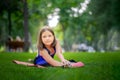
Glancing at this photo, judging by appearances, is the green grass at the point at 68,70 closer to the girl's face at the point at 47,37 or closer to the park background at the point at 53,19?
the park background at the point at 53,19

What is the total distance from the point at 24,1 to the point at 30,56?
0.34 metres

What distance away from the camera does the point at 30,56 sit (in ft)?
7.06

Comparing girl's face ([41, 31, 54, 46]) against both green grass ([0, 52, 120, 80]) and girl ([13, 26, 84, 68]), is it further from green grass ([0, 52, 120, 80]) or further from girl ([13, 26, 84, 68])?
green grass ([0, 52, 120, 80])

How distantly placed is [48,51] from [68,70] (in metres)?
0.20

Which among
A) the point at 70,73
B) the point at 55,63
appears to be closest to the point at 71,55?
the point at 55,63

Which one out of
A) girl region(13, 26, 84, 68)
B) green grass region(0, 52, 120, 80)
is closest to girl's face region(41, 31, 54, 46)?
girl region(13, 26, 84, 68)

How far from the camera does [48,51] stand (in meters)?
2.05

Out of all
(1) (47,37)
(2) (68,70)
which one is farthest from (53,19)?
(2) (68,70)

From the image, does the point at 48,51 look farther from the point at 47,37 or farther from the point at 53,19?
the point at 53,19

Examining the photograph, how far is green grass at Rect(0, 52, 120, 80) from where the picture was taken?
70.7 inches

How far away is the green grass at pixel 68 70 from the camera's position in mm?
1796

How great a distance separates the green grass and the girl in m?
0.06

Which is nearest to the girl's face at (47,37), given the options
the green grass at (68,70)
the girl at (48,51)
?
the girl at (48,51)

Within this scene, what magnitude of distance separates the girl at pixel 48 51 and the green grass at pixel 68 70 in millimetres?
56
